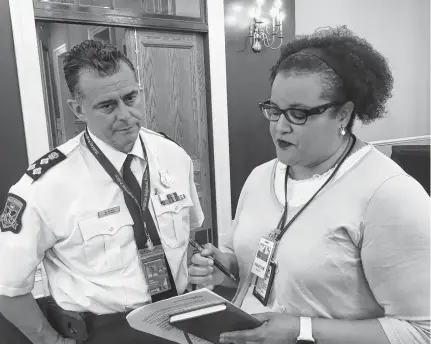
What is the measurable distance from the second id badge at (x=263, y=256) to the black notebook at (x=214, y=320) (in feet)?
0.54

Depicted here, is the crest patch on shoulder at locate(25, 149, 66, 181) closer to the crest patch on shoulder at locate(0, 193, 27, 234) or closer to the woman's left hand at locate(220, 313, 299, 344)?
the crest patch on shoulder at locate(0, 193, 27, 234)

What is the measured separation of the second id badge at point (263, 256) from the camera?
1087mm

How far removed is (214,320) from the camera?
38.1 inches

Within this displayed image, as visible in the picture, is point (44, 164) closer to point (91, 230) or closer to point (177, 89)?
point (91, 230)

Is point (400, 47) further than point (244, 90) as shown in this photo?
Yes

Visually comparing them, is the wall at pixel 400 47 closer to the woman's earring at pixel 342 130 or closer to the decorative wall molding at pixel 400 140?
the decorative wall molding at pixel 400 140

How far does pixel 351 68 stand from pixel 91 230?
1061mm

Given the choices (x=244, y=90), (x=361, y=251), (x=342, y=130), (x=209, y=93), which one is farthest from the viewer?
(x=244, y=90)

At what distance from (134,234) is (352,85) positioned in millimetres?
965

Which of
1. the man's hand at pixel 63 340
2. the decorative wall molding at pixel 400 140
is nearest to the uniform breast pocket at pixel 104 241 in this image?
the man's hand at pixel 63 340

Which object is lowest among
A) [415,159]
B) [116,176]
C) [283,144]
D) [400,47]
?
[415,159]

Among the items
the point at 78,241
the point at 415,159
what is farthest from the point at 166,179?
the point at 415,159

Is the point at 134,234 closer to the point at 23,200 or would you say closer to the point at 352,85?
the point at 23,200

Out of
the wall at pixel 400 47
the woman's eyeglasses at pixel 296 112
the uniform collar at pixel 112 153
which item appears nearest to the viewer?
the woman's eyeglasses at pixel 296 112
